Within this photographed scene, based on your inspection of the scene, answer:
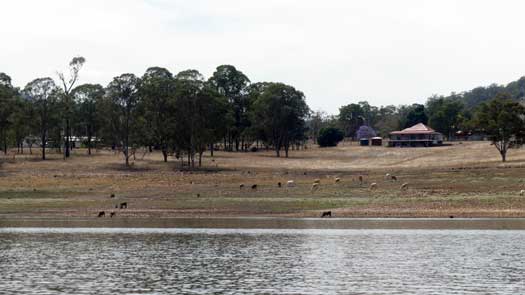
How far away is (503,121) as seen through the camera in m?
134

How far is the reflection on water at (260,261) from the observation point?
121 feet

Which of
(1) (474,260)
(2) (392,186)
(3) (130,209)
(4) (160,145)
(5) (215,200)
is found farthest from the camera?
(4) (160,145)

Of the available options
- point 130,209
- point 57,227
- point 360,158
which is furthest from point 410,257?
point 360,158

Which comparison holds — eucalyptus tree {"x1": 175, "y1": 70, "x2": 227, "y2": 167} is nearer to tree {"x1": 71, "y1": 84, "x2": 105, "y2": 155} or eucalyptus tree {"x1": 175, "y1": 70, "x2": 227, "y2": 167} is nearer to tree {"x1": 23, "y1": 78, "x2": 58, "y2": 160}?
tree {"x1": 23, "y1": 78, "x2": 58, "y2": 160}

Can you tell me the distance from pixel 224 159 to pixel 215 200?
7354cm

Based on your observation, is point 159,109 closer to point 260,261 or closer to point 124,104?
point 124,104

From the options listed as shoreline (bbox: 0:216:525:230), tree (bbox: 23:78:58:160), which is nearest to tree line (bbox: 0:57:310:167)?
tree (bbox: 23:78:58:160)

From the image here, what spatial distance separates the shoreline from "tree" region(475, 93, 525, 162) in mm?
68175

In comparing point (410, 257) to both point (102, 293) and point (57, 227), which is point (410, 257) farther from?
point (57, 227)

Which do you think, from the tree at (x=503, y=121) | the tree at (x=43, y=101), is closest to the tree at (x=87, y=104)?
the tree at (x=43, y=101)

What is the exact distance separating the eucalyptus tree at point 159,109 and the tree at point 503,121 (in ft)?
166

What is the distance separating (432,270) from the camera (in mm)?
41531

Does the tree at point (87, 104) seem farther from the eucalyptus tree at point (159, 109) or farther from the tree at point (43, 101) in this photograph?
the eucalyptus tree at point (159, 109)

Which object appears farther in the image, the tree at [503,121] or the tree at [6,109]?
the tree at [6,109]
